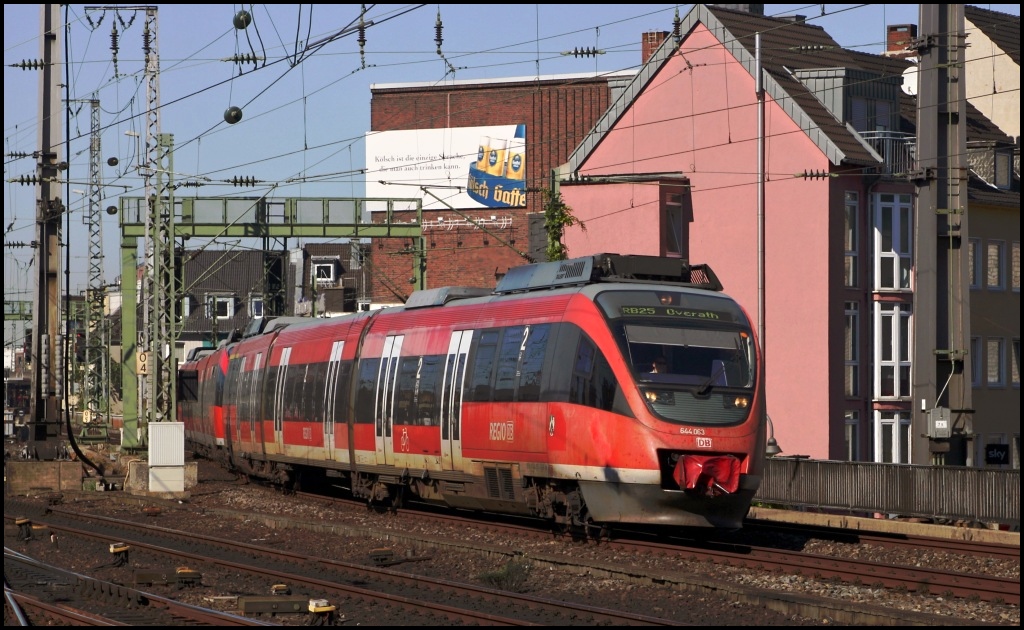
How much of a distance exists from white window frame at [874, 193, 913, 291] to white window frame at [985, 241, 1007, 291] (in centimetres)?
387

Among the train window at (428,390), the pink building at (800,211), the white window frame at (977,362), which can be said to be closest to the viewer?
the train window at (428,390)

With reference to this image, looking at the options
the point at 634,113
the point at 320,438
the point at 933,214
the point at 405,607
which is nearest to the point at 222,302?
the point at 634,113

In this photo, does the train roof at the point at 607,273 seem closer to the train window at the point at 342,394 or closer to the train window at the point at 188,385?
the train window at the point at 342,394

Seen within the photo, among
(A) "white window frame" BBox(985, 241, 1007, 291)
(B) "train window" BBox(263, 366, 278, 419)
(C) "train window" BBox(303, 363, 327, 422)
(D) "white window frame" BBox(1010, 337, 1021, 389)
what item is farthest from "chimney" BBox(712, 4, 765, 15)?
(C) "train window" BBox(303, 363, 327, 422)

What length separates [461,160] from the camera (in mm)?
81688

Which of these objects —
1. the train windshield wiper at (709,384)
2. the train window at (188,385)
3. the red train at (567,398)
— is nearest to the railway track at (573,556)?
the red train at (567,398)

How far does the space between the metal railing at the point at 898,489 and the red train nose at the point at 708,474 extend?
18.0 ft

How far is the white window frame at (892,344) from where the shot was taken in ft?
128

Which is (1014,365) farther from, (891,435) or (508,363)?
(508,363)

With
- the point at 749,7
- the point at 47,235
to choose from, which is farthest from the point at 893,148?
the point at 47,235

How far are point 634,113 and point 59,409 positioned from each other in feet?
61.0

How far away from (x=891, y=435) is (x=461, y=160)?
45899 millimetres

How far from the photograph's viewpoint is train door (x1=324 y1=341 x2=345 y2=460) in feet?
84.5

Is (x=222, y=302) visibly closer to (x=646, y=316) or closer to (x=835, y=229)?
(x=835, y=229)
